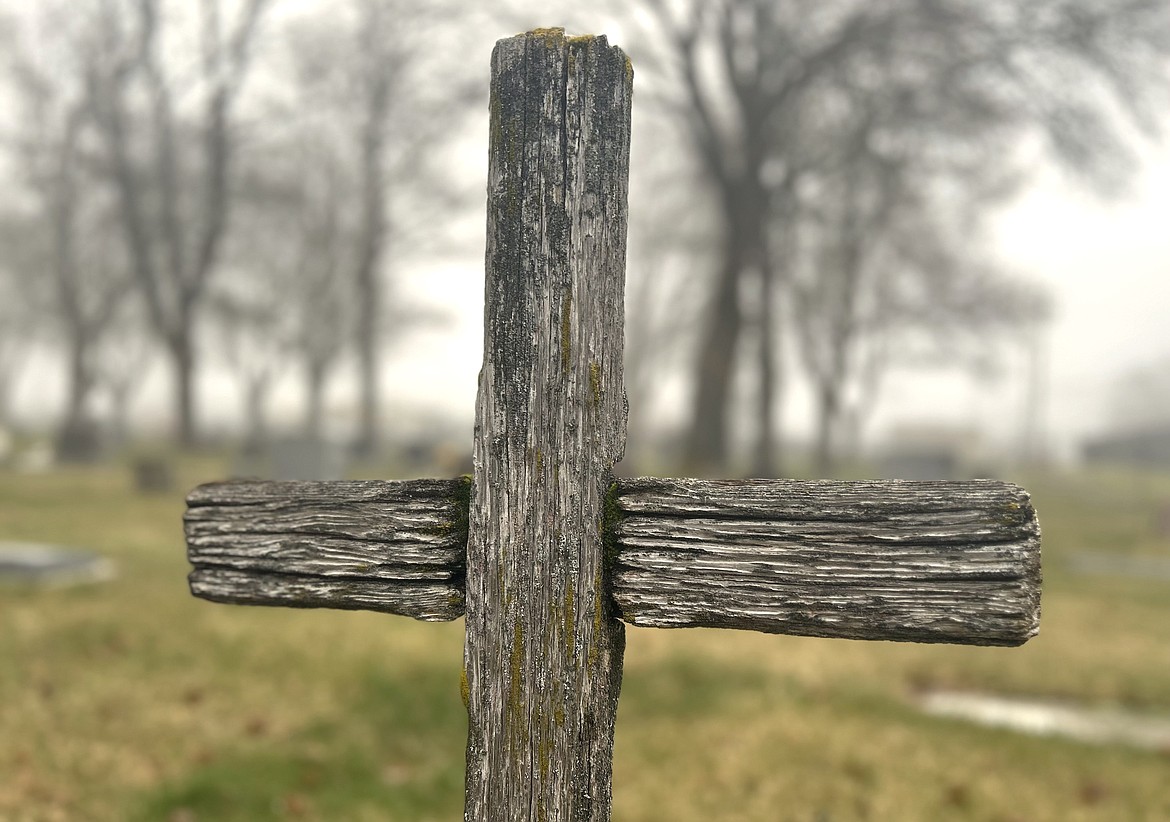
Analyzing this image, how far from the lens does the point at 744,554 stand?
1.58m

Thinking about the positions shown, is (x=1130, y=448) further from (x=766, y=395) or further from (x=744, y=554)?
(x=744, y=554)

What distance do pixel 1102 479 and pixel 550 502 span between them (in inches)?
1508

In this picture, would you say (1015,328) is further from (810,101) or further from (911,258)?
(810,101)

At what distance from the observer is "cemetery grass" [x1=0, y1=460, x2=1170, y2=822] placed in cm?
387

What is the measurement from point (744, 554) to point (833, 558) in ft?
0.49

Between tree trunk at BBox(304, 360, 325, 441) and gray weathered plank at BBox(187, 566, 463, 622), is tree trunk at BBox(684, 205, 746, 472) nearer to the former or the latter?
gray weathered plank at BBox(187, 566, 463, 622)

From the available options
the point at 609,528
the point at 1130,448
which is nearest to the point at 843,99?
the point at 609,528

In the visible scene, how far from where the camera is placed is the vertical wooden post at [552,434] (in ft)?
5.42

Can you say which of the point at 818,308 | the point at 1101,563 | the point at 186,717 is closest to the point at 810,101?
the point at 1101,563

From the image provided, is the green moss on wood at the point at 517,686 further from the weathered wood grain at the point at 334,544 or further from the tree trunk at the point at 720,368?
the tree trunk at the point at 720,368

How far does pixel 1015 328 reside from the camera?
26797 mm

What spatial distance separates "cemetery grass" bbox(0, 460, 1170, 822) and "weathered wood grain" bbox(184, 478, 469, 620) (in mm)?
Answer: 2164

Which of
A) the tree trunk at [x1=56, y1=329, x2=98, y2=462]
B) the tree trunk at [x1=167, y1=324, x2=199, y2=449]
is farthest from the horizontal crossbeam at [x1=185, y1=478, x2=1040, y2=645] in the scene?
the tree trunk at [x1=56, y1=329, x2=98, y2=462]

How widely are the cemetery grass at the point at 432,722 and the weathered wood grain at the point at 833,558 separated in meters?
2.57
